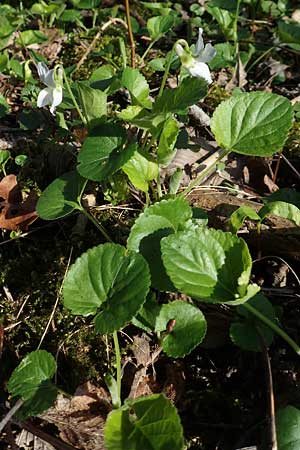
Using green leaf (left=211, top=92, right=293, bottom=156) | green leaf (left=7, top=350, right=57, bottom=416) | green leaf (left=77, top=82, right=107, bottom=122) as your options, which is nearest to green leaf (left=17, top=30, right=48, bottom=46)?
green leaf (left=77, top=82, right=107, bottom=122)

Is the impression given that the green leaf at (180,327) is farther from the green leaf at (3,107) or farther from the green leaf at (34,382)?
the green leaf at (3,107)

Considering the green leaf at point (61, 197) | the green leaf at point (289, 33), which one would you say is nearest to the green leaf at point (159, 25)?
the green leaf at point (289, 33)

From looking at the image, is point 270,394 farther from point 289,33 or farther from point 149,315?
point 289,33

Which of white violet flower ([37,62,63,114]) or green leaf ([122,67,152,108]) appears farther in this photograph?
green leaf ([122,67,152,108])

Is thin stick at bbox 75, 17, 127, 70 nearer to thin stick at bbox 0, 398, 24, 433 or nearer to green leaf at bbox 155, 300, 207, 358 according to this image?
green leaf at bbox 155, 300, 207, 358

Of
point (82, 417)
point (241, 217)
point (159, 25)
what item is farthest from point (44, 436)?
point (159, 25)

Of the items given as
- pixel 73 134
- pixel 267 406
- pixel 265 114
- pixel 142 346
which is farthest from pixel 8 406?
pixel 265 114

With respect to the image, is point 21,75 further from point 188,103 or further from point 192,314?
point 192,314

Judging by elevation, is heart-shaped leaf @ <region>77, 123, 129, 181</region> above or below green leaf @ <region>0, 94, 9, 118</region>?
above
